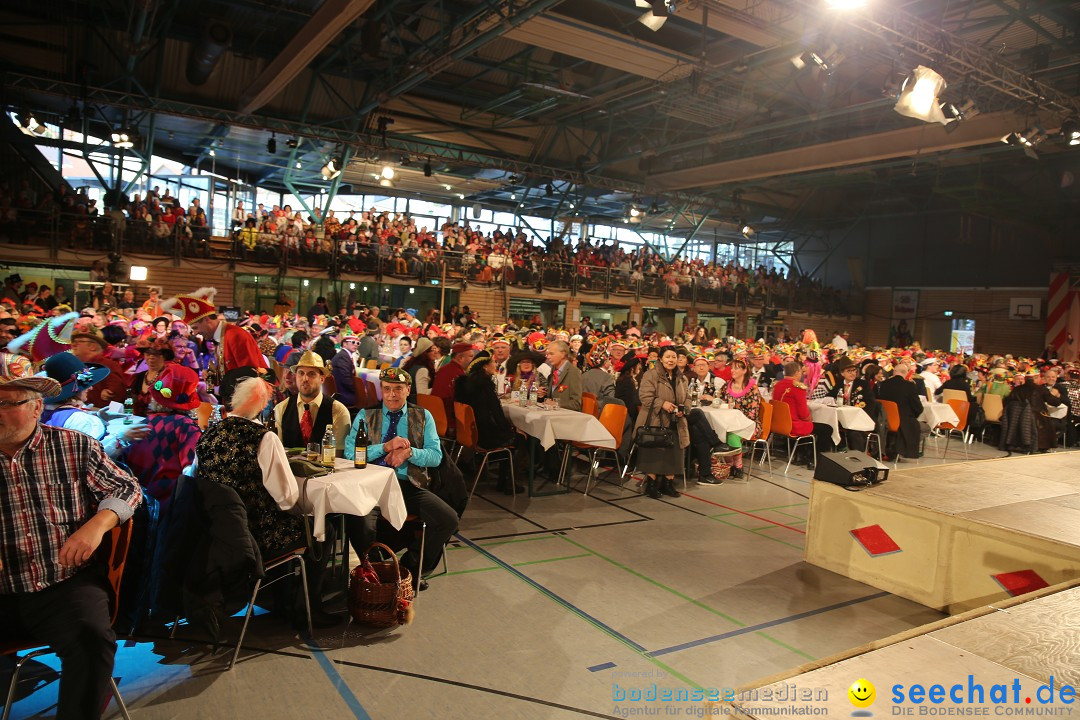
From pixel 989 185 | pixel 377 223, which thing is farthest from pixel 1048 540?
pixel 989 185

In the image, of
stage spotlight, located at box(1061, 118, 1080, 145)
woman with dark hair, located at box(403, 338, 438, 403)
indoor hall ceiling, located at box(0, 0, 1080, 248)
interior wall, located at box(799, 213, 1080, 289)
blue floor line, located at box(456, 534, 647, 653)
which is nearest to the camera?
blue floor line, located at box(456, 534, 647, 653)

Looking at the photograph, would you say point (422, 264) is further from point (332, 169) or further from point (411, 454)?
point (411, 454)

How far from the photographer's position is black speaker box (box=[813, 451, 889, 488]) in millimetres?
5434

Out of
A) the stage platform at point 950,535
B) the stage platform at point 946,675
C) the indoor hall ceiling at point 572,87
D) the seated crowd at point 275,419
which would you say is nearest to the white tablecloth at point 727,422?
the seated crowd at point 275,419

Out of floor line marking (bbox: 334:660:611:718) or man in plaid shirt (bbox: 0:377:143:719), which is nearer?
man in plaid shirt (bbox: 0:377:143:719)

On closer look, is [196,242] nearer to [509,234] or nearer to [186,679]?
[509,234]

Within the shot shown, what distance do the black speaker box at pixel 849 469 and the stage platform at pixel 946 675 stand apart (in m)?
2.24

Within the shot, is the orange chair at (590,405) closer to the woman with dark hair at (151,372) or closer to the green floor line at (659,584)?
the green floor line at (659,584)

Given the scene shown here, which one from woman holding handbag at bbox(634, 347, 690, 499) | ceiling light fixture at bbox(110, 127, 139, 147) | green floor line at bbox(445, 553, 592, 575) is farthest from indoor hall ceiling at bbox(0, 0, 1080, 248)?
green floor line at bbox(445, 553, 592, 575)

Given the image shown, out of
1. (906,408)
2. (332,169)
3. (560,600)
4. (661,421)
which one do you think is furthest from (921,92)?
(332,169)

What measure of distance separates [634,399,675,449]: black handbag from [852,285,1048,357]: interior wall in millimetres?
24883

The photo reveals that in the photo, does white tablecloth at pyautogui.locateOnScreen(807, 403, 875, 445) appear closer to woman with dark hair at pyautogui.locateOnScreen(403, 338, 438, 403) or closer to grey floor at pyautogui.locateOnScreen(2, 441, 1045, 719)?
grey floor at pyautogui.locateOnScreen(2, 441, 1045, 719)

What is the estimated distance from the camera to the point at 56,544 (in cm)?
288

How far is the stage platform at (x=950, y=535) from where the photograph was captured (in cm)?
445
